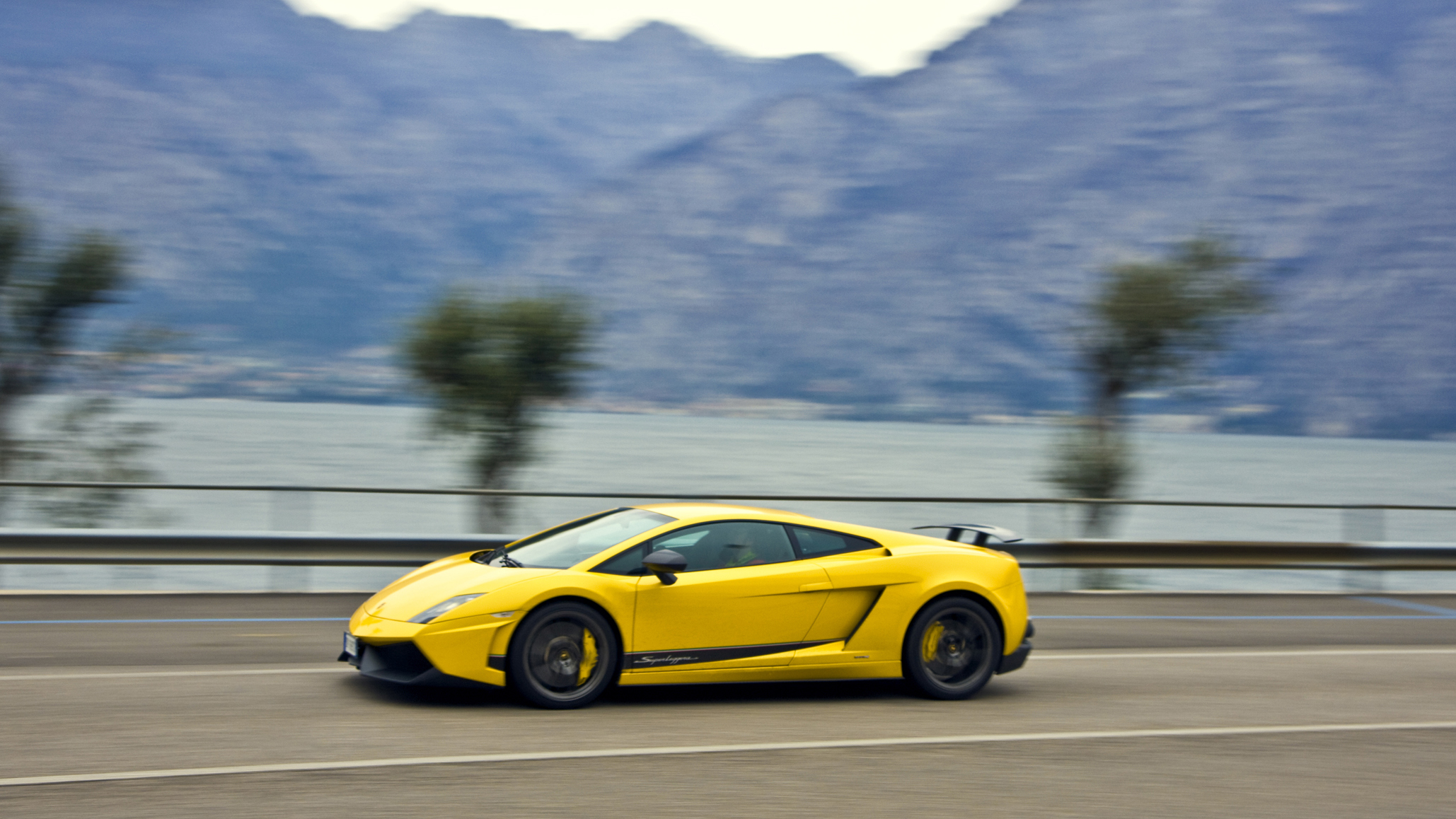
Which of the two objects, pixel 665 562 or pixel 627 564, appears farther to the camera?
pixel 627 564

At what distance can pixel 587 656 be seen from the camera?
7.02m

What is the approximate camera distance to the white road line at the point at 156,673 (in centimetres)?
774

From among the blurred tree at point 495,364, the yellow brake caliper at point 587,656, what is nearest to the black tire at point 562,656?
the yellow brake caliper at point 587,656

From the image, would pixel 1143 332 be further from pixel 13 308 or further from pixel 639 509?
pixel 13 308

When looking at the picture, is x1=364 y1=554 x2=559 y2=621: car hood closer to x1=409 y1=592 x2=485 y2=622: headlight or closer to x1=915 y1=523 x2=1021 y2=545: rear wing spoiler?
x1=409 y1=592 x2=485 y2=622: headlight

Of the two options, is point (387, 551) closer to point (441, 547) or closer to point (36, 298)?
point (441, 547)

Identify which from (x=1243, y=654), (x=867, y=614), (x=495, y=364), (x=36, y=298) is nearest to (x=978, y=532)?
(x=867, y=614)

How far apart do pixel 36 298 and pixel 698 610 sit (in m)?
16.1

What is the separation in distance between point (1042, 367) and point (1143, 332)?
544 ft

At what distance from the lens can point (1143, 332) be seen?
20688 mm

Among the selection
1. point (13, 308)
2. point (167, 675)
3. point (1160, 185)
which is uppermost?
point (1160, 185)

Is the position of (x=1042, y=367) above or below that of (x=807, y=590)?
above

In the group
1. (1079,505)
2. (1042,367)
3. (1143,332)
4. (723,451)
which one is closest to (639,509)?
(1079,505)

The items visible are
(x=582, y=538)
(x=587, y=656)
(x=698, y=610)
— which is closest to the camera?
(x=587, y=656)
